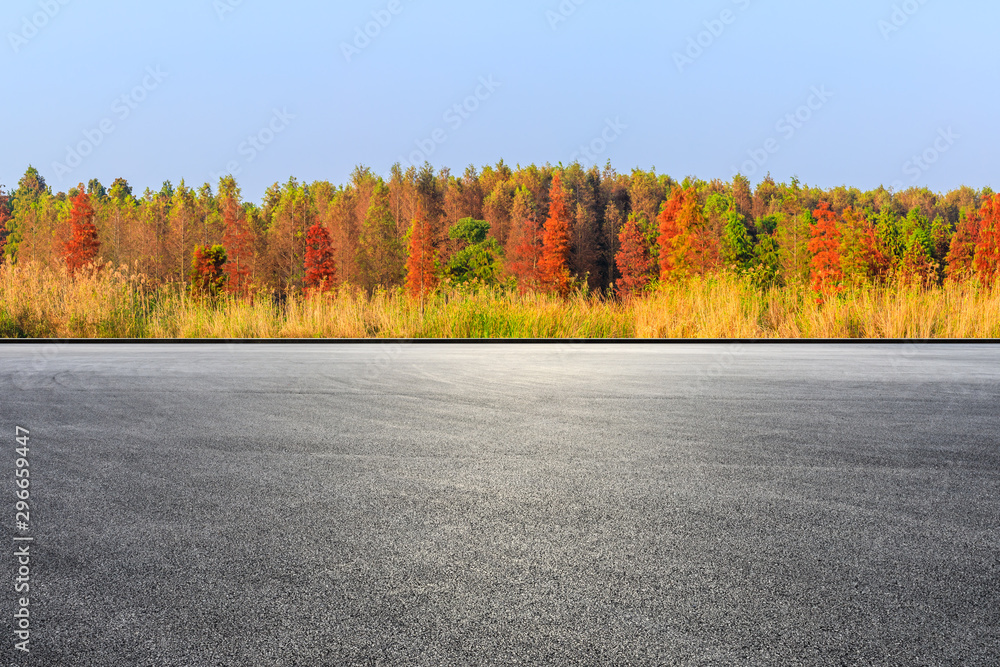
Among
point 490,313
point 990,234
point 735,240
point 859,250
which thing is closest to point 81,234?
point 735,240

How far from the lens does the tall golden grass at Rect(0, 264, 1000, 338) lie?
772 inches

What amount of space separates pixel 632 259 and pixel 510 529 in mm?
75607

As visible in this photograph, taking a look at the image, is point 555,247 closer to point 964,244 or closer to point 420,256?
point 420,256

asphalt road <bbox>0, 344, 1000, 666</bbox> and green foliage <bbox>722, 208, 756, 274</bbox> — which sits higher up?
green foliage <bbox>722, 208, 756, 274</bbox>

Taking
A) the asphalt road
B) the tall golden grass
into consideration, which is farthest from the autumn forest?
the asphalt road

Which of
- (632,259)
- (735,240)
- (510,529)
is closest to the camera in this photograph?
(510,529)

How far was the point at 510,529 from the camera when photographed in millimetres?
4242

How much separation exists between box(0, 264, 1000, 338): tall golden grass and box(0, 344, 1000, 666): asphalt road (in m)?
10.9

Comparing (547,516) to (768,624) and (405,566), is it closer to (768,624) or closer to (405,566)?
(405,566)

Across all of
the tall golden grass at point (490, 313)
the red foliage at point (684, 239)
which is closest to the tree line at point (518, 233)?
the red foliage at point (684, 239)

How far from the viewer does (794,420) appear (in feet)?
24.9

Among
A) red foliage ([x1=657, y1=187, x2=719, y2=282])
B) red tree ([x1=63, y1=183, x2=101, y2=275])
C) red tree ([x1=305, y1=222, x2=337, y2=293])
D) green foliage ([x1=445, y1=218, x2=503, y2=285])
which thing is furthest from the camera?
green foliage ([x1=445, y1=218, x2=503, y2=285])

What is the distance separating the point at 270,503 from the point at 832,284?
66.7ft

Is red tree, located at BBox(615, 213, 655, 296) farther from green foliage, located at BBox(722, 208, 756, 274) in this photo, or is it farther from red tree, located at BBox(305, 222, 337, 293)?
red tree, located at BBox(305, 222, 337, 293)
